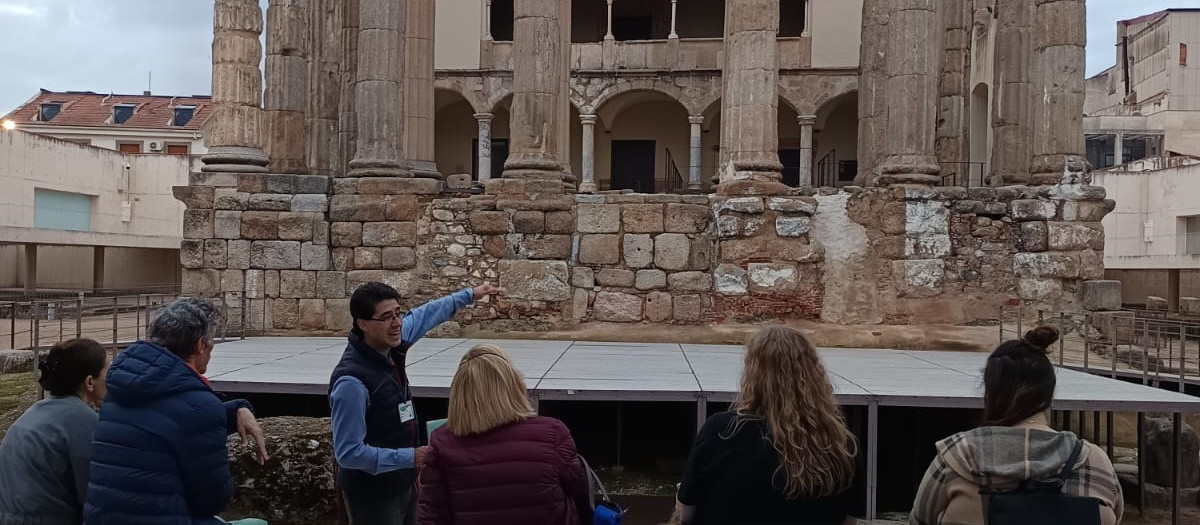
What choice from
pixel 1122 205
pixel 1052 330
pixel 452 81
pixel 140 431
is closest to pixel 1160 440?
pixel 1052 330

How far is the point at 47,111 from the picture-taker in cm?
4238

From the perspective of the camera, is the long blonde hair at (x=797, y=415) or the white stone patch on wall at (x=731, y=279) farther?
the white stone patch on wall at (x=731, y=279)

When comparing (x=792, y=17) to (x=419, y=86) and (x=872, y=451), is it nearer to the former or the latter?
(x=419, y=86)

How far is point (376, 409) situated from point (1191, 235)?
→ 90.6 ft

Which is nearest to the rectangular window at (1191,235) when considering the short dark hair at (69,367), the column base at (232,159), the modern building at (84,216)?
the column base at (232,159)

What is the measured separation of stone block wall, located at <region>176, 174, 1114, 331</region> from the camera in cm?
1167

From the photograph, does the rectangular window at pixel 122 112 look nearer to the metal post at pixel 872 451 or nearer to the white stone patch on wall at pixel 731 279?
the white stone patch on wall at pixel 731 279

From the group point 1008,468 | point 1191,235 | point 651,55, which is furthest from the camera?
point 651,55

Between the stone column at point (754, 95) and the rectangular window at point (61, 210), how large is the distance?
2635cm

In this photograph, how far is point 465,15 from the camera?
28969 millimetres

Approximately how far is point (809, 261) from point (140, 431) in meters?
9.37

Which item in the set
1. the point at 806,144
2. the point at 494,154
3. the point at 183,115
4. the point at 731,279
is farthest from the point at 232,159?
the point at 183,115

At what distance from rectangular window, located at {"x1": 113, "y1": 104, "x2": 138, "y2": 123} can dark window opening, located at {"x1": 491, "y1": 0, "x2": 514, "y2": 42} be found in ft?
69.0

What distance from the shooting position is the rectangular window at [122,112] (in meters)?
42.1
